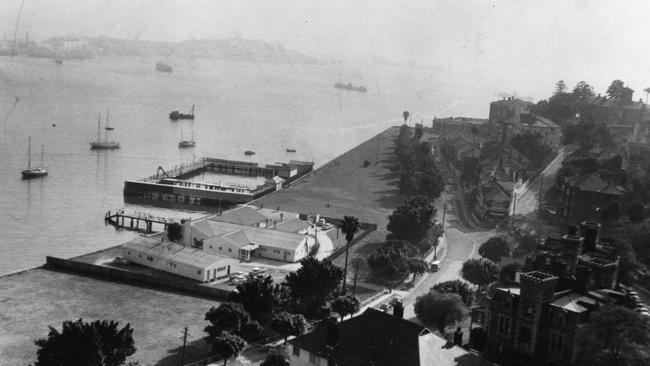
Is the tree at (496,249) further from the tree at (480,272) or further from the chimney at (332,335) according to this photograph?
the chimney at (332,335)

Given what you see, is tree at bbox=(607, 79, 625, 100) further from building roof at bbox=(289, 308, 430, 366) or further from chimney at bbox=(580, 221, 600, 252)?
building roof at bbox=(289, 308, 430, 366)

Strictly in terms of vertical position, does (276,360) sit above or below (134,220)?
above

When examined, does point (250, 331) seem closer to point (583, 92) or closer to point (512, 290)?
point (512, 290)

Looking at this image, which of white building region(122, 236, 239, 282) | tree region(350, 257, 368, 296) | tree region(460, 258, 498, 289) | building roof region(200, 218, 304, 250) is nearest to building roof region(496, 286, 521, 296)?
tree region(460, 258, 498, 289)

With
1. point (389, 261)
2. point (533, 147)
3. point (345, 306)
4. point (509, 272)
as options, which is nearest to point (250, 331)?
point (345, 306)

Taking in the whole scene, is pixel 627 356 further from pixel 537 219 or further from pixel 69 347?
pixel 537 219

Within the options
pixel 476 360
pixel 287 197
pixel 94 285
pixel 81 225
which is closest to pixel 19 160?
pixel 81 225

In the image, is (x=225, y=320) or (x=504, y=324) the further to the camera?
(x=225, y=320)
